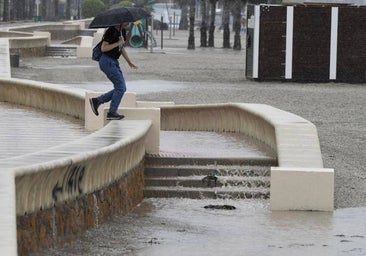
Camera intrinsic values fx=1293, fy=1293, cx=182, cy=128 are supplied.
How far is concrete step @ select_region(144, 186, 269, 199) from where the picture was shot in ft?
47.7

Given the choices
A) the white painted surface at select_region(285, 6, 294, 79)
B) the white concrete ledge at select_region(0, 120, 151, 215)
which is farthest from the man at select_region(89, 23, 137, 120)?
the white painted surface at select_region(285, 6, 294, 79)

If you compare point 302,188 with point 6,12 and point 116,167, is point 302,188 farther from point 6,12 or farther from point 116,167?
point 6,12

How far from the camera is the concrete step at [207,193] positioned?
14539mm

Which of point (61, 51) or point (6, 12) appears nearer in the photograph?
point (61, 51)

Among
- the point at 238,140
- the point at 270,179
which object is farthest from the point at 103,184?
the point at 238,140

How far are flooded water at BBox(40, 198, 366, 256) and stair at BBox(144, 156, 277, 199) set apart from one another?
21 cm

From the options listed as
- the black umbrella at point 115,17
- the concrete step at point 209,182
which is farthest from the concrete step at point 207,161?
the black umbrella at point 115,17

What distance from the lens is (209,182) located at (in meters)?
A: 14.9

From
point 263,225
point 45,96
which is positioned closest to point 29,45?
point 45,96

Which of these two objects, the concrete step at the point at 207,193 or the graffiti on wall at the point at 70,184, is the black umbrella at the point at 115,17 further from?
the graffiti on wall at the point at 70,184

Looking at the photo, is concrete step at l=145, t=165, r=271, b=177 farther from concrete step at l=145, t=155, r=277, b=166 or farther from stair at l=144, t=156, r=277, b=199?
concrete step at l=145, t=155, r=277, b=166

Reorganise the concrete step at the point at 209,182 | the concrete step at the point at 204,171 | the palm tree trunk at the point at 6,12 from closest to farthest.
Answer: the concrete step at the point at 209,182, the concrete step at the point at 204,171, the palm tree trunk at the point at 6,12

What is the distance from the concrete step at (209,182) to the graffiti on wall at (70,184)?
371 centimetres

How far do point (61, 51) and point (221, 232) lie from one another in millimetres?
41576
